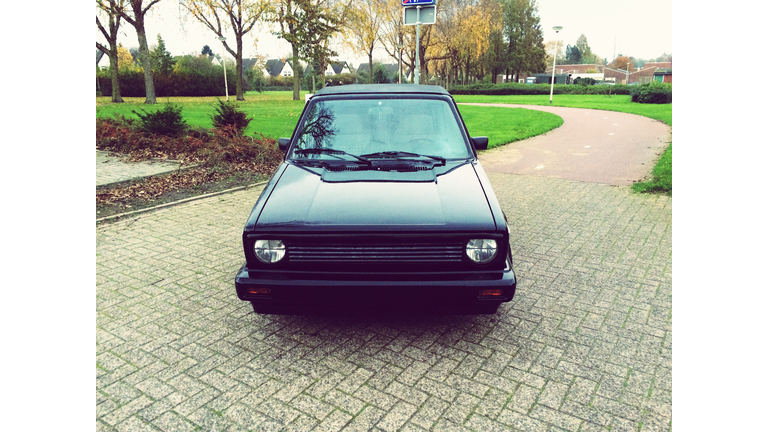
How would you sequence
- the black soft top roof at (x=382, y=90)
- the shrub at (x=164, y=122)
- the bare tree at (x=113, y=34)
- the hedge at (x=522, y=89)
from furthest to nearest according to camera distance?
1. the hedge at (x=522, y=89)
2. the bare tree at (x=113, y=34)
3. the shrub at (x=164, y=122)
4. the black soft top roof at (x=382, y=90)

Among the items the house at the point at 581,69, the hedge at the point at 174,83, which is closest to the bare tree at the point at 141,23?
the hedge at the point at 174,83

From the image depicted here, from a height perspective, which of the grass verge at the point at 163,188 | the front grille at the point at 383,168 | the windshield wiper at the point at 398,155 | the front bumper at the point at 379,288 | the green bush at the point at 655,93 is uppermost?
the green bush at the point at 655,93

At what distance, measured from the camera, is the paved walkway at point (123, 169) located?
8641 mm

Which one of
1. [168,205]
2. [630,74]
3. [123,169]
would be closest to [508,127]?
[123,169]

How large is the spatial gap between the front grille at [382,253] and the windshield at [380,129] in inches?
49.1

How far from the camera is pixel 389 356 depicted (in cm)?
329

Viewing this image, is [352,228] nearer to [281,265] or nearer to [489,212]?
[281,265]

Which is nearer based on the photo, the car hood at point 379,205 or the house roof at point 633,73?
the car hood at point 379,205

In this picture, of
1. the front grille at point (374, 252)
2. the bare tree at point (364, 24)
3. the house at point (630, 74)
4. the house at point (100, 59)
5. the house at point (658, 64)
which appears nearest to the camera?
the front grille at point (374, 252)

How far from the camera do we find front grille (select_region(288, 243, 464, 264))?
2.99 metres

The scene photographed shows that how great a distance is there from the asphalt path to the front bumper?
6.74 m

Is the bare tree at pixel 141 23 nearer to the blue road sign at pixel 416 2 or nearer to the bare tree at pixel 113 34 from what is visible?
the bare tree at pixel 113 34

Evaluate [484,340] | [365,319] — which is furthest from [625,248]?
[365,319]

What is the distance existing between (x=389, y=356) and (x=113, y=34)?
3560 cm
